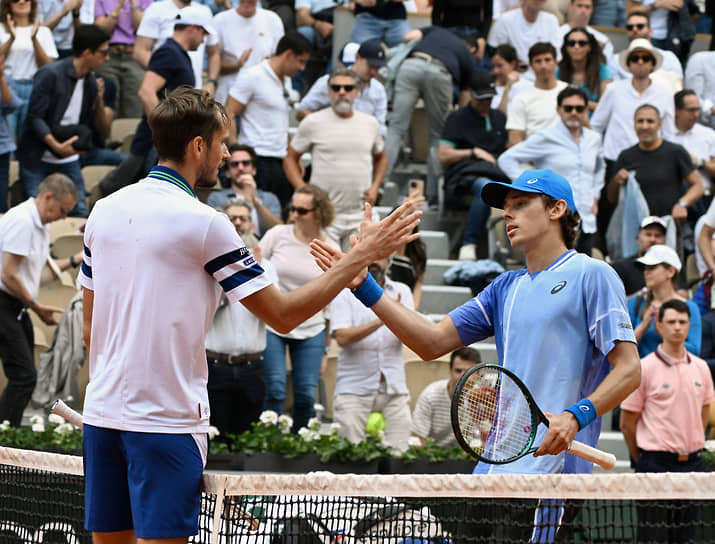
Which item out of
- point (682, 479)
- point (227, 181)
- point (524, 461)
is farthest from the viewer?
point (227, 181)

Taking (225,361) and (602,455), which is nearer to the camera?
(602,455)

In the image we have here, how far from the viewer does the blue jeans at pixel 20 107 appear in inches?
497

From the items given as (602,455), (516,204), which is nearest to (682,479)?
(602,455)

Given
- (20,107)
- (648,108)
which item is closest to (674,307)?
(648,108)

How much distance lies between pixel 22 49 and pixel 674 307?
24.4 ft

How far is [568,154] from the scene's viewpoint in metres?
11.4

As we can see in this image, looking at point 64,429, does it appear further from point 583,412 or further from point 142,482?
point 583,412

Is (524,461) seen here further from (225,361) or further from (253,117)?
(253,117)

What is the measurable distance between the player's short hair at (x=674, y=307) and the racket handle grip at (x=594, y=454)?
5.12 meters

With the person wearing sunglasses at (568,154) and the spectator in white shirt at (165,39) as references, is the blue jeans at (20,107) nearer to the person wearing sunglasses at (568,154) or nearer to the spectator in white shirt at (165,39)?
the spectator in white shirt at (165,39)

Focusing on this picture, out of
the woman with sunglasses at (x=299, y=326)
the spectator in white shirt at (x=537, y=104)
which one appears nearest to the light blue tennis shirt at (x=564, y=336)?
the woman with sunglasses at (x=299, y=326)

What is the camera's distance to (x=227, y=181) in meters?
11.9

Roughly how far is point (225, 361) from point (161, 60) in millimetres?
3369

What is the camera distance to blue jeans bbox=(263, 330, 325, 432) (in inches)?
377
